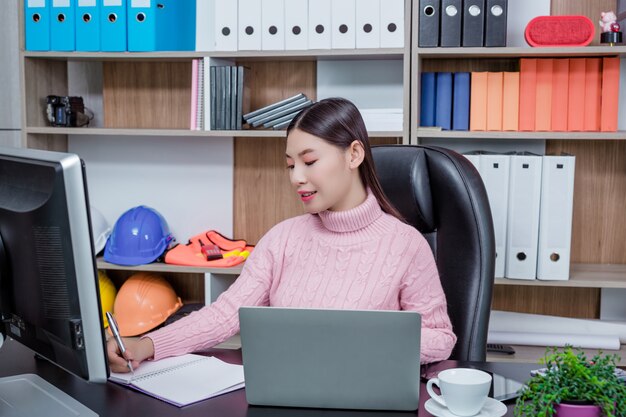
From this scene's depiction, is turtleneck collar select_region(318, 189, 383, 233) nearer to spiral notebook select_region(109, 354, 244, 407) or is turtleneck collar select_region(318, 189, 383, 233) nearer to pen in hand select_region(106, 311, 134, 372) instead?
spiral notebook select_region(109, 354, 244, 407)

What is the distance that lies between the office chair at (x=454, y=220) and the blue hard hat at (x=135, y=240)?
4.51ft

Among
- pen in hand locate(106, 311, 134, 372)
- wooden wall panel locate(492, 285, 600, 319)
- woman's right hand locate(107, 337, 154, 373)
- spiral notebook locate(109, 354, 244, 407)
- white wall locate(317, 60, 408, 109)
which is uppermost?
white wall locate(317, 60, 408, 109)

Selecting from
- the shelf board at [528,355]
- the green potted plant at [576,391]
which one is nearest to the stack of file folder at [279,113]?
the shelf board at [528,355]

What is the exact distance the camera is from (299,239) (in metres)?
1.74

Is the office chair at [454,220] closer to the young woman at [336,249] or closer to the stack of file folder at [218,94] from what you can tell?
the young woman at [336,249]

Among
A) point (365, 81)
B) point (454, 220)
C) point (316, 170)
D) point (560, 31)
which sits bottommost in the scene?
point (454, 220)

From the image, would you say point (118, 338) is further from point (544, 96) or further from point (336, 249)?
point (544, 96)

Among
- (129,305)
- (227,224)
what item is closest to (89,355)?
(129,305)

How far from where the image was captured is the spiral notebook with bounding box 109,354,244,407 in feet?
4.02

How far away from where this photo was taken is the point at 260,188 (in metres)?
3.17

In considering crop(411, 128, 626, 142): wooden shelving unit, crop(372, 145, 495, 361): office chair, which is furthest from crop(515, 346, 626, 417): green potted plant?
crop(411, 128, 626, 142): wooden shelving unit

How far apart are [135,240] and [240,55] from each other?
2.68 ft

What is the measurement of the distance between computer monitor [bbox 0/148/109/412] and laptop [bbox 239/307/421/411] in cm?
23

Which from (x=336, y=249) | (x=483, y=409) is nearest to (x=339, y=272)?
(x=336, y=249)
